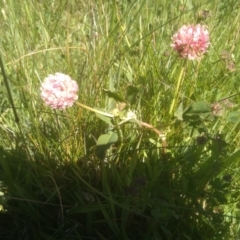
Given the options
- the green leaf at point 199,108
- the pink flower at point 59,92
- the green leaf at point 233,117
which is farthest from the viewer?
the green leaf at point 233,117

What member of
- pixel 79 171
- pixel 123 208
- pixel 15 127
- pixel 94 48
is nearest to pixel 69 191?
pixel 79 171

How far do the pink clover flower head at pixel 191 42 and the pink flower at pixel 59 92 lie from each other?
0.32 m

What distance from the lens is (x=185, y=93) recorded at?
1.58 metres

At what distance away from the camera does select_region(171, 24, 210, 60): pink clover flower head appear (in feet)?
4.25

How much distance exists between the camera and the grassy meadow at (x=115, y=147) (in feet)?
4.16

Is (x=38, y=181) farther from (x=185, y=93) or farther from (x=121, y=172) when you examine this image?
(x=185, y=93)

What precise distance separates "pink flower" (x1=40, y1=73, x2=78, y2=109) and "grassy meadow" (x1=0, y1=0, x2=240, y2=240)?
0.05 metres

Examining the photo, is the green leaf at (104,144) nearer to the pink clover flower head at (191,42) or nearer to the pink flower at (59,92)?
the pink flower at (59,92)

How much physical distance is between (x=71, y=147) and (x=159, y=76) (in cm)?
38

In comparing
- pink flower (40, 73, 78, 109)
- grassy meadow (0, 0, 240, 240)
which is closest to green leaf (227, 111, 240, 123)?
grassy meadow (0, 0, 240, 240)

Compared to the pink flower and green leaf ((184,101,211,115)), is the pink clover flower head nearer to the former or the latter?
green leaf ((184,101,211,115))

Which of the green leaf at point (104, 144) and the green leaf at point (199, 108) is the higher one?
the green leaf at point (199, 108)

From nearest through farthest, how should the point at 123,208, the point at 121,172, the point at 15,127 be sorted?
the point at 123,208 < the point at 121,172 < the point at 15,127

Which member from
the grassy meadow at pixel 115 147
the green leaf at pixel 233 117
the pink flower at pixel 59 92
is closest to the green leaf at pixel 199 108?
the grassy meadow at pixel 115 147
